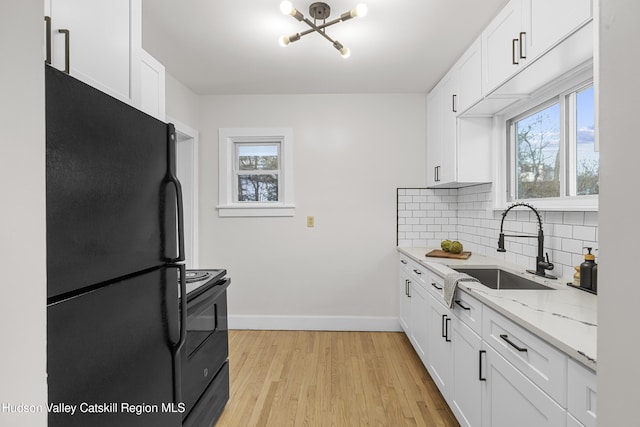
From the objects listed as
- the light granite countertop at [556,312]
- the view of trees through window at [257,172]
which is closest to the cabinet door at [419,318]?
the light granite countertop at [556,312]

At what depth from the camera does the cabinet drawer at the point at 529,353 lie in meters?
1.04

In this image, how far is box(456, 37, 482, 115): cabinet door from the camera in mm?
2330

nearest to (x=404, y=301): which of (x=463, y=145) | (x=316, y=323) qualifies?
(x=316, y=323)

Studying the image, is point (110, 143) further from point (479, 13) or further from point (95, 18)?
point (479, 13)

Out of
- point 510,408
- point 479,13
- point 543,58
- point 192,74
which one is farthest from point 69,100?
point 192,74

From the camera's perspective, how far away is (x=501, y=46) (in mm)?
2002

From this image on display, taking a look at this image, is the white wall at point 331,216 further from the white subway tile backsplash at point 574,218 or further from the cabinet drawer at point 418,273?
the white subway tile backsplash at point 574,218

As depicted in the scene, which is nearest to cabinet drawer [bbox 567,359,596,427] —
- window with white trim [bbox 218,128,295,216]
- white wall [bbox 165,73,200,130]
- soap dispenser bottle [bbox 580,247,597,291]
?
soap dispenser bottle [bbox 580,247,597,291]

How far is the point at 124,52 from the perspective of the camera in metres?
1.19

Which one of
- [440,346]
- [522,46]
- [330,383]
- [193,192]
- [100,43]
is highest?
[522,46]

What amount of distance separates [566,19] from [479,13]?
0.80 meters

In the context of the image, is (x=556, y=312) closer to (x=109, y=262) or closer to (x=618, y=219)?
(x=618, y=219)

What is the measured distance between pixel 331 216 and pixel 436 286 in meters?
1.59

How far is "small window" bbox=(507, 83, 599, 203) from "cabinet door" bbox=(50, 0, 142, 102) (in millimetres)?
2207
